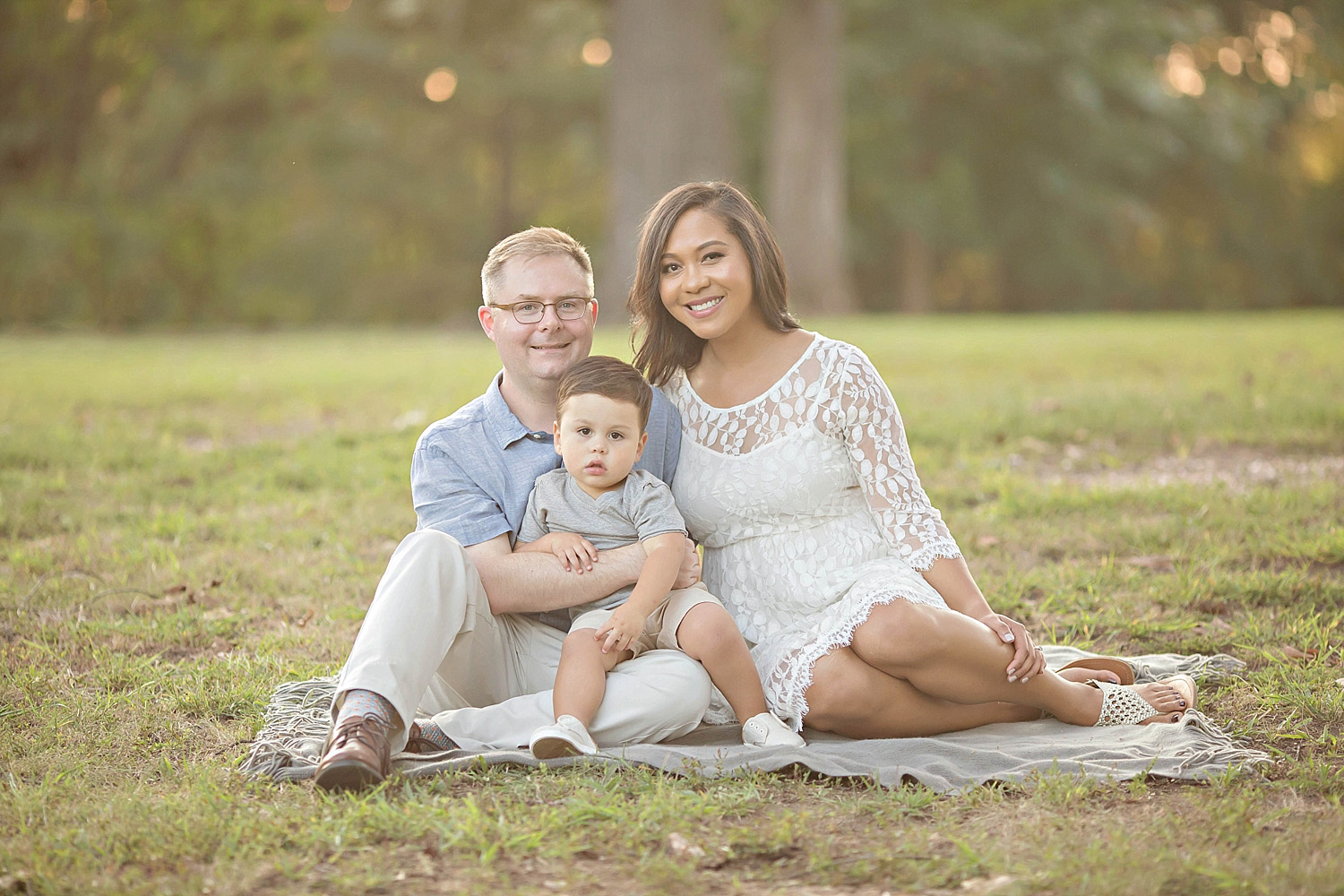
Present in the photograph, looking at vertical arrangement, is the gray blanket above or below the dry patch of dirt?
below

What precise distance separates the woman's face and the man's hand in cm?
65

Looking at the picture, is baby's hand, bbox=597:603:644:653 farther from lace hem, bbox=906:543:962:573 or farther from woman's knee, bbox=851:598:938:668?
lace hem, bbox=906:543:962:573

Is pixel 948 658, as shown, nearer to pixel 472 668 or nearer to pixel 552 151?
pixel 472 668

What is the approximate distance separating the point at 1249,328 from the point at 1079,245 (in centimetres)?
1386

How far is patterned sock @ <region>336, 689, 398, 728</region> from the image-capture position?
3.06 m

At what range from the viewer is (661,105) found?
15266 mm

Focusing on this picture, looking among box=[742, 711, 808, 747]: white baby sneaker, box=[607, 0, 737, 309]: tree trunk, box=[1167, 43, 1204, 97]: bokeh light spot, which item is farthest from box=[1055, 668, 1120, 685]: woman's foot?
box=[1167, 43, 1204, 97]: bokeh light spot

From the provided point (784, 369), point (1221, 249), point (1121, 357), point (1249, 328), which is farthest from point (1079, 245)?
point (784, 369)

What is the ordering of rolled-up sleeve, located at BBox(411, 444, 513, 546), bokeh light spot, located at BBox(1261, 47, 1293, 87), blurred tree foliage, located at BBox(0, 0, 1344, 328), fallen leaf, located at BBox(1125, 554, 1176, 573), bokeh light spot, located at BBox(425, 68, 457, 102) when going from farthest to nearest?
1. bokeh light spot, located at BBox(425, 68, 457, 102)
2. bokeh light spot, located at BBox(1261, 47, 1293, 87)
3. blurred tree foliage, located at BBox(0, 0, 1344, 328)
4. fallen leaf, located at BBox(1125, 554, 1176, 573)
5. rolled-up sleeve, located at BBox(411, 444, 513, 546)

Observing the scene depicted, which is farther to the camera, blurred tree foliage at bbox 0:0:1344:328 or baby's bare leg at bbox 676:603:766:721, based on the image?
blurred tree foliage at bbox 0:0:1344:328

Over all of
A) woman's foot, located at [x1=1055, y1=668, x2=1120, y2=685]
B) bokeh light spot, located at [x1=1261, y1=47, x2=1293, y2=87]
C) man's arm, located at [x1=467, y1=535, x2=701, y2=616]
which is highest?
bokeh light spot, located at [x1=1261, y1=47, x2=1293, y2=87]

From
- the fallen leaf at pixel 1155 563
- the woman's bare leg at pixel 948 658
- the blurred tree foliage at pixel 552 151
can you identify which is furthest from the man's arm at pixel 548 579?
the blurred tree foliage at pixel 552 151

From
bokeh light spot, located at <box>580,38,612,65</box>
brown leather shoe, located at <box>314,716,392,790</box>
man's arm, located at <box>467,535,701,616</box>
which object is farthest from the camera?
bokeh light spot, located at <box>580,38,612,65</box>

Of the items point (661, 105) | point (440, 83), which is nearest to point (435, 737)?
point (661, 105)
